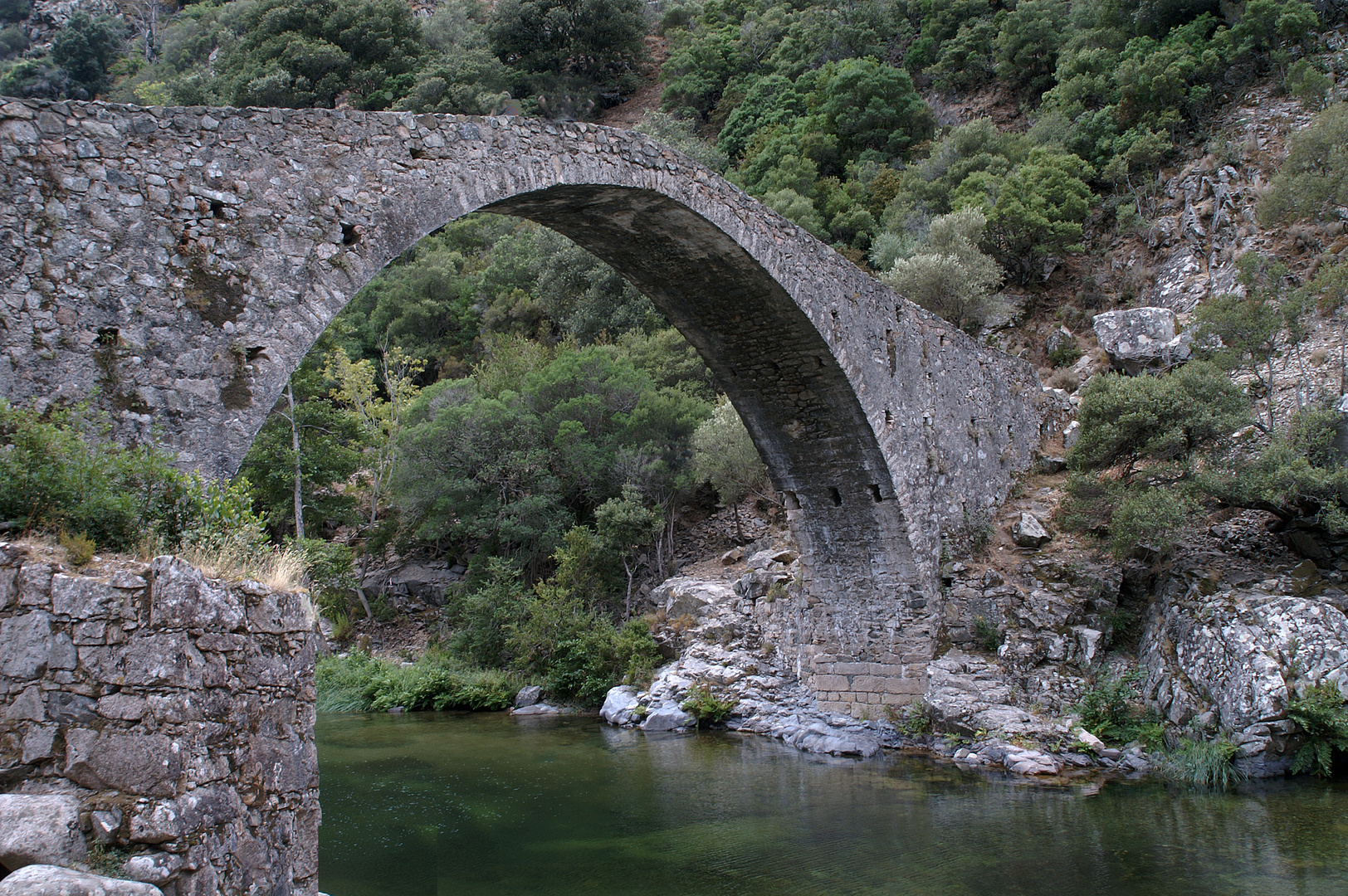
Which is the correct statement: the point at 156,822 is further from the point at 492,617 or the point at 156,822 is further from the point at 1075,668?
the point at 492,617

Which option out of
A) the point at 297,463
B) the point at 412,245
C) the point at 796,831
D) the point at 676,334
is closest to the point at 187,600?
the point at 412,245

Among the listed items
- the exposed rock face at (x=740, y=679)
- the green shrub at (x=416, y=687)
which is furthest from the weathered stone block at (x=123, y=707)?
Answer: the green shrub at (x=416, y=687)

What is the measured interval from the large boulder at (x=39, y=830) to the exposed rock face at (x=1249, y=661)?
400 inches

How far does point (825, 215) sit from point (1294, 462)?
18.5 m

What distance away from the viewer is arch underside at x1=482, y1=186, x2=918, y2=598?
31.1ft

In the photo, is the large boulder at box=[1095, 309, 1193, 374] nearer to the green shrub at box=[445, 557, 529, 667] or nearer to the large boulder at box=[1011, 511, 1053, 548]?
the large boulder at box=[1011, 511, 1053, 548]

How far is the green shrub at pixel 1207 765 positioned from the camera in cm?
918

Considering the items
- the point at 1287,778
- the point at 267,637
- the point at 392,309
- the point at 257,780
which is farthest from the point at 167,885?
the point at 392,309

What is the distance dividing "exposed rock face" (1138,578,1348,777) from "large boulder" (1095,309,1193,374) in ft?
23.6

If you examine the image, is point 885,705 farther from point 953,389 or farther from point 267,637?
point 267,637

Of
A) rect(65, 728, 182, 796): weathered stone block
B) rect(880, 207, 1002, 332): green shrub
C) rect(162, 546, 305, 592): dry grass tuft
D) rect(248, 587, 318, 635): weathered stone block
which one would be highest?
rect(880, 207, 1002, 332): green shrub

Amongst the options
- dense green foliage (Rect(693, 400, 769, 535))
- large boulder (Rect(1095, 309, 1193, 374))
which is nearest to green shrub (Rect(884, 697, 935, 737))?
dense green foliage (Rect(693, 400, 769, 535))

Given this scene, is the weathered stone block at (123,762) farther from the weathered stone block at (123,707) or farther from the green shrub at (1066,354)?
the green shrub at (1066,354)

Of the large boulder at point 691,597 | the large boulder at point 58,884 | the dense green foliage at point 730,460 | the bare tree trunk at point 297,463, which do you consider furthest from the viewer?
the bare tree trunk at point 297,463
